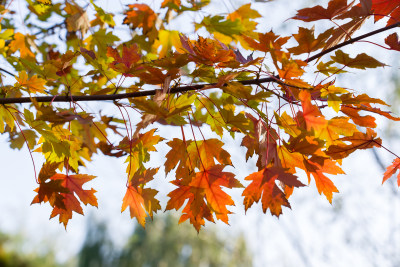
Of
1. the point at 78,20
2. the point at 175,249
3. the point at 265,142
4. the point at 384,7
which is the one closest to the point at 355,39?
the point at 384,7

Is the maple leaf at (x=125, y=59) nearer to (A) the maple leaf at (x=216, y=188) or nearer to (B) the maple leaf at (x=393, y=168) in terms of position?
(A) the maple leaf at (x=216, y=188)

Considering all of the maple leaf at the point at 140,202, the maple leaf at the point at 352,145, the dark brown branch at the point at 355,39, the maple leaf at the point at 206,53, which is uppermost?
the maple leaf at the point at 206,53

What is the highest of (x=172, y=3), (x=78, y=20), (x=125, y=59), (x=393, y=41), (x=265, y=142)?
(x=78, y=20)

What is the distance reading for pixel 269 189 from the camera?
27.1 inches

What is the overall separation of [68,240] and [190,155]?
2251cm

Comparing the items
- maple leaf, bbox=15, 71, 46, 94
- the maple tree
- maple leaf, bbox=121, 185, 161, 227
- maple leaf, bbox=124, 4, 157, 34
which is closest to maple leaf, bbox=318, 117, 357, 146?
the maple tree

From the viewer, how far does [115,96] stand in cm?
71

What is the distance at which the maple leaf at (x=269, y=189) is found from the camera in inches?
26.0

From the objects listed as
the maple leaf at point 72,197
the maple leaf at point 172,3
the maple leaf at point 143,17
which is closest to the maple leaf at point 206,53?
the maple leaf at point 72,197

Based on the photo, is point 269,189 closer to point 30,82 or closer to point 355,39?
point 355,39

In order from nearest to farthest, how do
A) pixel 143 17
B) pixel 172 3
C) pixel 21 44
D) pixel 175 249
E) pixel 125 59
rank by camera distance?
pixel 125 59
pixel 172 3
pixel 143 17
pixel 21 44
pixel 175 249

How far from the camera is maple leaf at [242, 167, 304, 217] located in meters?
0.66

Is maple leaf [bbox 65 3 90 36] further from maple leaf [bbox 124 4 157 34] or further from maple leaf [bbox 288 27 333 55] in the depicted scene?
maple leaf [bbox 288 27 333 55]

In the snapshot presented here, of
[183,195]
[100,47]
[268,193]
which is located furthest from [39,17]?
[268,193]
